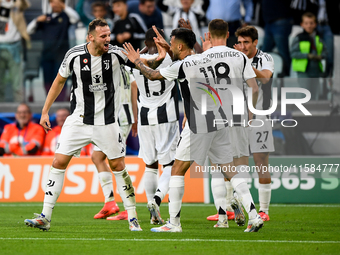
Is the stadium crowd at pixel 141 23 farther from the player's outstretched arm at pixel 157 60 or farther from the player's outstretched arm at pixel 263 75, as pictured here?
the player's outstretched arm at pixel 157 60

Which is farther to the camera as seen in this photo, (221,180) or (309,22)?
(309,22)

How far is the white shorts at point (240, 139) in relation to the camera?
7328 millimetres

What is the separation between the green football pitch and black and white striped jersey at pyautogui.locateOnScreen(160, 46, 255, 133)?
1.21m

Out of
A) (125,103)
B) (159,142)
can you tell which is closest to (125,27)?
(125,103)

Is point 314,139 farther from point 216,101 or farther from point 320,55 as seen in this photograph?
point 216,101

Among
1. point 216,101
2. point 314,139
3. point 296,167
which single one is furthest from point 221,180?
point 314,139

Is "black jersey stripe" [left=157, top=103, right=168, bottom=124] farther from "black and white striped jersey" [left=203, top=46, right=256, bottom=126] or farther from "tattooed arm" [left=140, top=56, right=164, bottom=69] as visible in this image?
"black and white striped jersey" [left=203, top=46, right=256, bottom=126]

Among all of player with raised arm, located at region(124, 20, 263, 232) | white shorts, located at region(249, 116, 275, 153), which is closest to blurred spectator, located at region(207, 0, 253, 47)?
white shorts, located at region(249, 116, 275, 153)

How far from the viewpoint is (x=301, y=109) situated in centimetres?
1120

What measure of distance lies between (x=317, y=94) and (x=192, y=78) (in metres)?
6.20

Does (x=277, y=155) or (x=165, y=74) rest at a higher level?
(x=165, y=74)

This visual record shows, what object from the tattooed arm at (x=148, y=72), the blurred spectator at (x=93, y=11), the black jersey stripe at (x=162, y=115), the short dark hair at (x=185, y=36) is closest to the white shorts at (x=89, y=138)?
the tattooed arm at (x=148, y=72)

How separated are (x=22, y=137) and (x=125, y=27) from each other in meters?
3.24

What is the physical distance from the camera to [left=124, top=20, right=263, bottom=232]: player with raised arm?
5.78m
